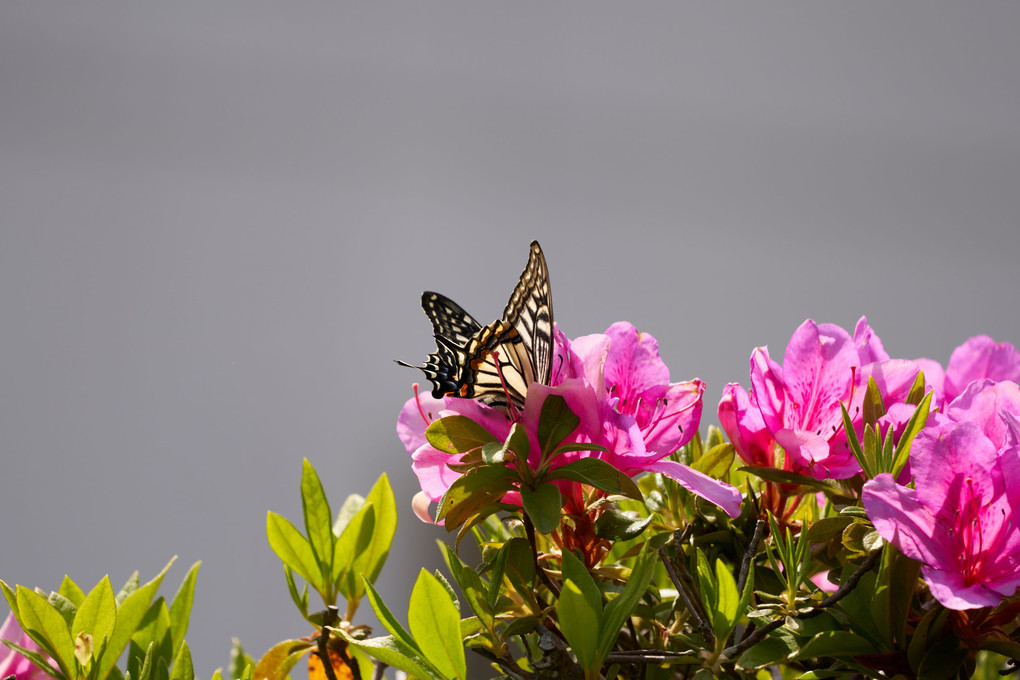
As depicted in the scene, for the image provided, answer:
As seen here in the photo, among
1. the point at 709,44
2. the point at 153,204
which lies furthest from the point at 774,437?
the point at 709,44

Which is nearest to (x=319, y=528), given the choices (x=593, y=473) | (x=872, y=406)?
(x=593, y=473)

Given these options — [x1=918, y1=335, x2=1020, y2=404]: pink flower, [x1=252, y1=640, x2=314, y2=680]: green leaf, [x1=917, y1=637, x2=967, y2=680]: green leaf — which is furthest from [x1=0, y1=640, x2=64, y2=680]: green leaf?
[x1=918, y1=335, x2=1020, y2=404]: pink flower

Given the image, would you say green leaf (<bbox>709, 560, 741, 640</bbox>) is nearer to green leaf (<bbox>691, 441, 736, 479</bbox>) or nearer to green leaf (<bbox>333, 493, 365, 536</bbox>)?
green leaf (<bbox>691, 441, 736, 479</bbox>)

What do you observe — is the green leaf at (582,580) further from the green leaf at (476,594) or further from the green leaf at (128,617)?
the green leaf at (128,617)

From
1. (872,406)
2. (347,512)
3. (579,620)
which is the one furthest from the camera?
(347,512)

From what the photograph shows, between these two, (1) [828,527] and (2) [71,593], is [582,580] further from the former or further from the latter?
(2) [71,593]

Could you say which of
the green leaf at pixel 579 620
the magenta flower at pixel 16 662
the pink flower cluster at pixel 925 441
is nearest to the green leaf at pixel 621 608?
the green leaf at pixel 579 620

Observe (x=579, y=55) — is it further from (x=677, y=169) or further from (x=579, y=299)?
(x=579, y=299)
